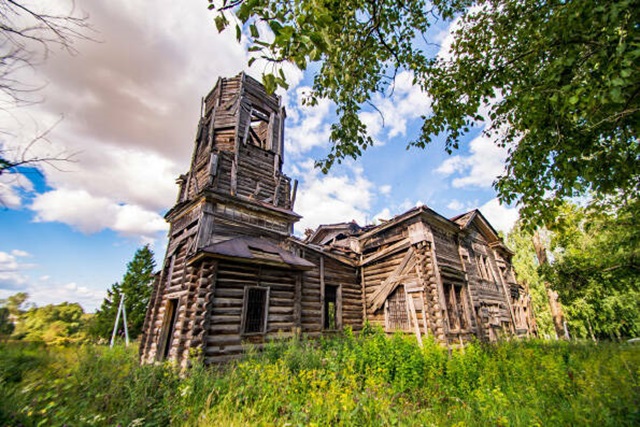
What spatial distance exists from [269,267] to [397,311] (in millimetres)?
6610

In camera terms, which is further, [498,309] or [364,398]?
[498,309]

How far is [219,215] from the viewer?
9.88 m

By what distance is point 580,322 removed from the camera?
26484 mm

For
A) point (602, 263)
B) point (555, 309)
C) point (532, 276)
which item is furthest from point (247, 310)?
point (532, 276)

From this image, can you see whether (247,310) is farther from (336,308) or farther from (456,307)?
(456,307)

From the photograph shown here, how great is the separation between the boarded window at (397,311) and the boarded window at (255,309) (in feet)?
20.4

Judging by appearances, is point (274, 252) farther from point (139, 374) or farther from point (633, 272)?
point (633, 272)

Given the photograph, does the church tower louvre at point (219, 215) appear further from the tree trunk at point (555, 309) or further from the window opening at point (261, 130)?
the tree trunk at point (555, 309)

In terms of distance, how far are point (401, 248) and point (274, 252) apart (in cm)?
635

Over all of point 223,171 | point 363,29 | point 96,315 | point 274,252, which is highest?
point 223,171

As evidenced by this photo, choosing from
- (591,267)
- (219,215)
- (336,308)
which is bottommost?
(336,308)

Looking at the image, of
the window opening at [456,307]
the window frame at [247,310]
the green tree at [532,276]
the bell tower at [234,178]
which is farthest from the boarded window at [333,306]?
the green tree at [532,276]

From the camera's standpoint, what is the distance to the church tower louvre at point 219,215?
331 inches

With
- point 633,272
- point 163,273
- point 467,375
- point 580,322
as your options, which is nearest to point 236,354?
point 163,273
